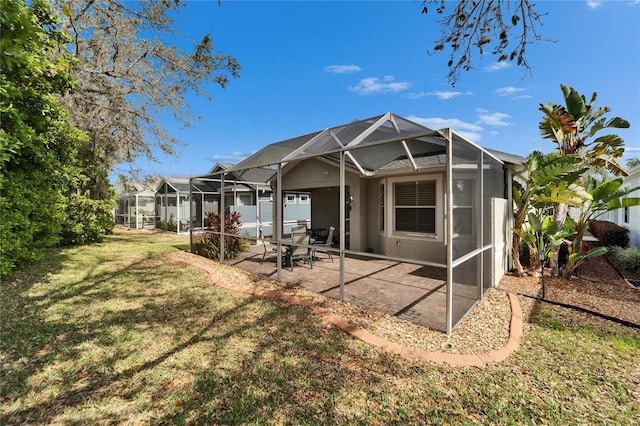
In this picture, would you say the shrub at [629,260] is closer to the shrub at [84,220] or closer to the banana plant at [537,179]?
the banana plant at [537,179]

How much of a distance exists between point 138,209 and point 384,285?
22911 mm

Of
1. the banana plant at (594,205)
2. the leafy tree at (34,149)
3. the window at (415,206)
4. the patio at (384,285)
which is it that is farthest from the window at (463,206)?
the leafy tree at (34,149)

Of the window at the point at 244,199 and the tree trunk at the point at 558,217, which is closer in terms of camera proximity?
the tree trunk at the point at 558,217

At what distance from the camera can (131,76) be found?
10969mm

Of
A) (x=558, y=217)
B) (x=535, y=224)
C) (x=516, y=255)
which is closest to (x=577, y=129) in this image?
(x=558, y=217)

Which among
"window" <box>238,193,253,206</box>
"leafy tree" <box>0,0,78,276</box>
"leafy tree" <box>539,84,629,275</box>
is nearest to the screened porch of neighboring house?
"window" <box>238,193,253,206</box>

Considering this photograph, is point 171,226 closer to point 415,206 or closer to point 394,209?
point 394,209

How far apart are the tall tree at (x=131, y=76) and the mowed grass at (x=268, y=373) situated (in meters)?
8.52

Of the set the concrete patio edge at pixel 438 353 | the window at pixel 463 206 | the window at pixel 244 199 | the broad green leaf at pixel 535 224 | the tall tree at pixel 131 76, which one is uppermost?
the tall tree at pixel 131 76

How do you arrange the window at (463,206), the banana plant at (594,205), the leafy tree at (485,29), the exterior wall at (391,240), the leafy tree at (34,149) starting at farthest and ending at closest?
the exterior wall at (391,240), the banana plant at (594,205), the leafy tree at (34,149), the window at (463,206), the leafy tree at (485,29)

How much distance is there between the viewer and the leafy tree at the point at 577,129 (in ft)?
22.4

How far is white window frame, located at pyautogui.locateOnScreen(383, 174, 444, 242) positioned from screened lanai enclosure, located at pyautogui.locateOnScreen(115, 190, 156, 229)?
67.7 feet

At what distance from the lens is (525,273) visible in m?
7.35

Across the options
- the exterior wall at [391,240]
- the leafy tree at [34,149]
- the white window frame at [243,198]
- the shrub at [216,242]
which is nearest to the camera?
the leafy tree at [34,149]
